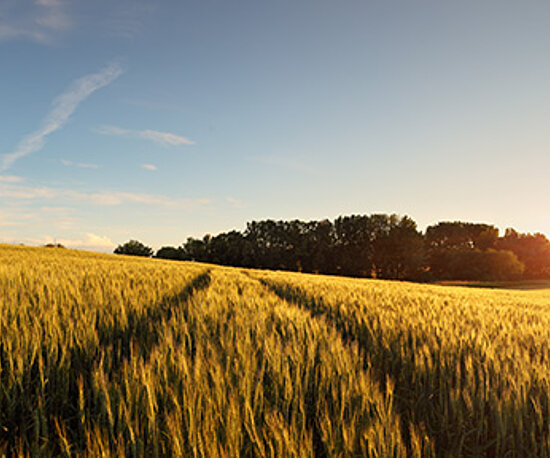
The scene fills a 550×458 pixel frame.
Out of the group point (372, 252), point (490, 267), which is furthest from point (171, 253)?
point (490, 267)

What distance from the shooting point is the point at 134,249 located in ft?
246

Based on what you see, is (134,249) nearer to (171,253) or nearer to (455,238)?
(171,253)

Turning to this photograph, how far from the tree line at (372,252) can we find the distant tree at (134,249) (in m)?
8.04

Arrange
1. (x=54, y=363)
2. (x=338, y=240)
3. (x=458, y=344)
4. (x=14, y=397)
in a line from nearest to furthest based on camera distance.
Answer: (x=14, y=397), (x=54, y=363), (x=458, y=344), (x=338, y=240)

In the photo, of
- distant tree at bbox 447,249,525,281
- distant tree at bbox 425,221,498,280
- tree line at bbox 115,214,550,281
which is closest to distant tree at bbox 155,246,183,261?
tree line at bbox 115,214,550,281

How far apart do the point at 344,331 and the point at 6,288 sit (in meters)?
4.24

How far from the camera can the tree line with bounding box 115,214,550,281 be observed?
183 ft

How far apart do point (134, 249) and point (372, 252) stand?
2015 inches

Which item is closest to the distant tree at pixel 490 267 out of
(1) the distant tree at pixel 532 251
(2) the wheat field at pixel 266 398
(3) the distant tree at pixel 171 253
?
(1) the distant tree at pixel 532 251

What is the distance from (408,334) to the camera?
288 centimetres

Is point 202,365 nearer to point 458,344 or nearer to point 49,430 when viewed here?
point 49,430

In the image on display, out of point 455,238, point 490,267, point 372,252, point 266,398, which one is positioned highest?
point 455,238

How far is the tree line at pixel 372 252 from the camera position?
183ft

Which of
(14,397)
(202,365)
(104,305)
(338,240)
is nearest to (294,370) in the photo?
(202,365)
